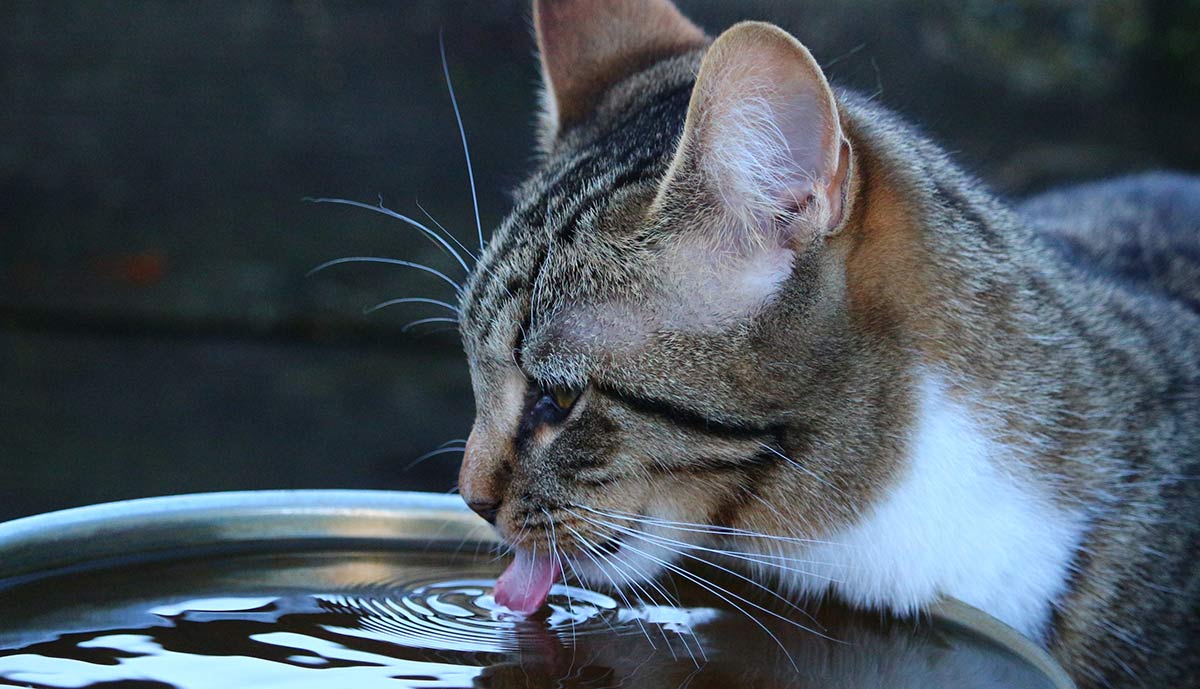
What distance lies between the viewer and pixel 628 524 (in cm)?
148

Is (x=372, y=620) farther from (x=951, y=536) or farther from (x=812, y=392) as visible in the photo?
(x=951, y=536)

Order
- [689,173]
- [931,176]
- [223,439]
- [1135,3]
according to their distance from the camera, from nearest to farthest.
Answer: [689,173] < [931,176] < [223,439] < [1135,3]

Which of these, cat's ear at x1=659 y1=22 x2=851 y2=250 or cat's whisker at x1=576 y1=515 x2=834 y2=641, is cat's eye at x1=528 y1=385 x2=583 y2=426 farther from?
cat's ear at x1=659 y1=22 x2=851 y2=250

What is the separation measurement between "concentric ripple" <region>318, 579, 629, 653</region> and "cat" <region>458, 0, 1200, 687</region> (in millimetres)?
34

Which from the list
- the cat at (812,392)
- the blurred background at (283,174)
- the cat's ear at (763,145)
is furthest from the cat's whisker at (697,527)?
the blurred background at (283,174)

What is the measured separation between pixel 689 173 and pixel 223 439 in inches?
94.8

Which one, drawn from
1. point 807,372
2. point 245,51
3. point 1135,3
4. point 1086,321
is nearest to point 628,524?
point 807,372

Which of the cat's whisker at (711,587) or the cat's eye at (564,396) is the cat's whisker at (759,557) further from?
the cat's eye at (564,396)

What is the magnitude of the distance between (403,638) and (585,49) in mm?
952

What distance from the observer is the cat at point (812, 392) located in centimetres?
142

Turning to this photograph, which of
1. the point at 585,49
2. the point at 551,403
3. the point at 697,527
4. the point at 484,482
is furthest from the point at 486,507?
the point at 585,49

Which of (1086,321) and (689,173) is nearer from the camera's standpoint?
(689,173)

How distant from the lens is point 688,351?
1.42m

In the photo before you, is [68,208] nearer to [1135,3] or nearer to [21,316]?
[21,316]
